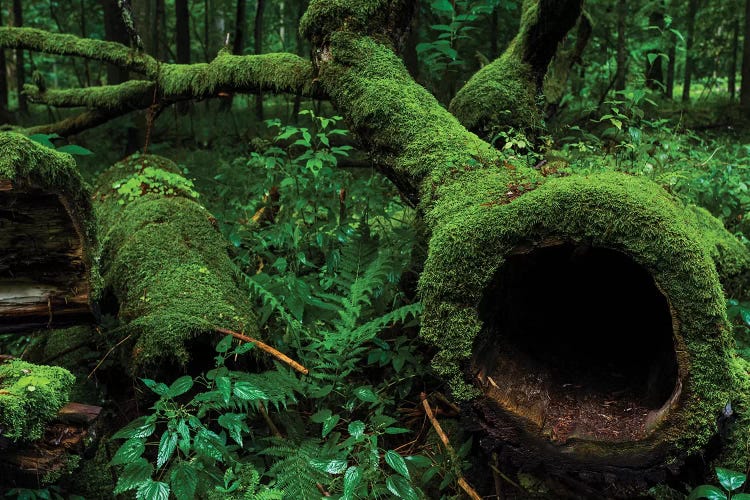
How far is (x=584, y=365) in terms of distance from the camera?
3068 mm

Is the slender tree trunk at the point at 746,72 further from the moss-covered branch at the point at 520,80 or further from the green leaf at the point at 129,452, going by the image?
the green leaf at the point at 129,452

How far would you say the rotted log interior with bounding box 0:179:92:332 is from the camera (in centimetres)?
286

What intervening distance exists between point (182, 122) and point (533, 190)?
42.5 ft

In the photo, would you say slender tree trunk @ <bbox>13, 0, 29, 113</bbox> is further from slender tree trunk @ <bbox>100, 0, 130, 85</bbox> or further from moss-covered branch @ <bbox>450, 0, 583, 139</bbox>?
moss-covered branch @ <bbox>450, 0, 583, 139</bbox>

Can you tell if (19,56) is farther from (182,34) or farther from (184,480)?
(184,480)

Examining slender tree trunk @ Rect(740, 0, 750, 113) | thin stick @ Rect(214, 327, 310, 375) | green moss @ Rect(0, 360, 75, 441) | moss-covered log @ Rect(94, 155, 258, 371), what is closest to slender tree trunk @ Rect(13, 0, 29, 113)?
moss-covered log @ Rect(94, 155, 258, 371)

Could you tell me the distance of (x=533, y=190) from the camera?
2.51 metres

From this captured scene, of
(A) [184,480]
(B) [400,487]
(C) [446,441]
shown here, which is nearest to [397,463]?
(B) [400,487]

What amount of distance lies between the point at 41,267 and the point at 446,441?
2409mm

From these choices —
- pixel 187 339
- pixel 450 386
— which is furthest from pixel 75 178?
pixel 450 386

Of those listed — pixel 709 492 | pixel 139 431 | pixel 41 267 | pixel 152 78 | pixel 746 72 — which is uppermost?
pixel 746 72

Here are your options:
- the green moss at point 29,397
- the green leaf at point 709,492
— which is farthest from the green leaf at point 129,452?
the green leaf at point 709,492

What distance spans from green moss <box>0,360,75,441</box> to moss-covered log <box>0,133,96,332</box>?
66 centimetres

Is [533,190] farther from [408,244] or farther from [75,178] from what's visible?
[75,178]
